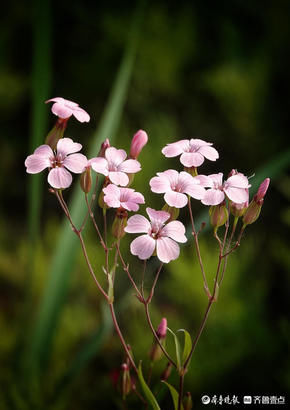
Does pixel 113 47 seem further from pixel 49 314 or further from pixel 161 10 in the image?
pixel 49 314

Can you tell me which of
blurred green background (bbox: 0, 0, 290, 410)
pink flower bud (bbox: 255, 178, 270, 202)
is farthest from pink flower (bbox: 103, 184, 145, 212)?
blurred green background (bbox: 0, 0, 290, 410)

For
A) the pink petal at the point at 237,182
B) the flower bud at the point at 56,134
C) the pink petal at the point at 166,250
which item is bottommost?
the pink petal at the point at 166,250

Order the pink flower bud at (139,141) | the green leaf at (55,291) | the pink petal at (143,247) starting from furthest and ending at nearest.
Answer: the green leaf at (55,291) → the pink flower bud at (139,141) → the pink petal at (143,247)

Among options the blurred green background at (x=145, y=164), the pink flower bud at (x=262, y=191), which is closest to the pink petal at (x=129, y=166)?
the pink flower bud at (x=262, y=191)

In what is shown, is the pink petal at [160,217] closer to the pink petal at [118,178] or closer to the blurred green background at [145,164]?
the pink petal at [118,178]

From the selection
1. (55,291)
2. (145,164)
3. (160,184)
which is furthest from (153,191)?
(145,164)

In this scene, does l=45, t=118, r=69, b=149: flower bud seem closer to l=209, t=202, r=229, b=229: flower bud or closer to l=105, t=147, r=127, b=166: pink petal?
l=105, t=147, r=127, b=166: pink petal

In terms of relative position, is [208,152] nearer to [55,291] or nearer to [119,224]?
[119,224]
